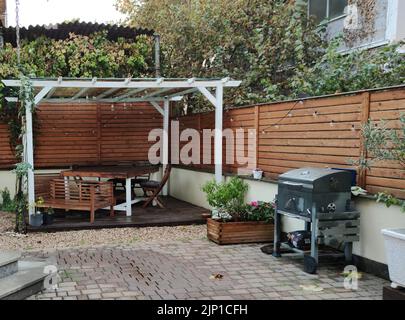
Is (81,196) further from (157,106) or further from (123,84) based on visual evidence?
(157,106)

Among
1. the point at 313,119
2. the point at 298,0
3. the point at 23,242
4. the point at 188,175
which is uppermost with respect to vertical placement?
the point at 298,0

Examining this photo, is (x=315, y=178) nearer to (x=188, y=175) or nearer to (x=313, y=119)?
(x=313, y=119)

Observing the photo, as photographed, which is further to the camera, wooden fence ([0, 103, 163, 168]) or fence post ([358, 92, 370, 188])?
wooden fence ([0, 103, 163, 168])

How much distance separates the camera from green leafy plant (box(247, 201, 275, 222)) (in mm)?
6805

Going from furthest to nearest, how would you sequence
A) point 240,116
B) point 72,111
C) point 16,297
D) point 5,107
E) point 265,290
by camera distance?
point 72,111 < point 5,107 < point 240,116 < point 265,290 < point 16,297

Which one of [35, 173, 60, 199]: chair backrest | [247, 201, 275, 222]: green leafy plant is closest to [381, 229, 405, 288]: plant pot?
[247, 201, 275, 222]: green leafy plant

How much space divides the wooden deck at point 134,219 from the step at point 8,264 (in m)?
2.66

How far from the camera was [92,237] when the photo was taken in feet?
23.5

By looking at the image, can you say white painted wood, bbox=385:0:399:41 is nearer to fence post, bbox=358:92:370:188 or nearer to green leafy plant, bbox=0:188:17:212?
fence post, bbox=358:92:370:188

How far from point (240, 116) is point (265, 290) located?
4226 mm

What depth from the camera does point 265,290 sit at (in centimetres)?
462

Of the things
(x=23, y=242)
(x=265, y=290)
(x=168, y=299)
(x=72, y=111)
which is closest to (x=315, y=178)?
(x=265, y=290)

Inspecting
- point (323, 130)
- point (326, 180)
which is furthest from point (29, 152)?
point (326, 180)

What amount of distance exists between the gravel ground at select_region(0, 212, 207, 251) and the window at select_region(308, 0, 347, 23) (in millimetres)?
6843
